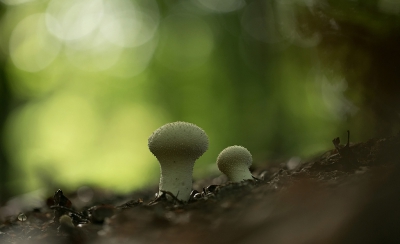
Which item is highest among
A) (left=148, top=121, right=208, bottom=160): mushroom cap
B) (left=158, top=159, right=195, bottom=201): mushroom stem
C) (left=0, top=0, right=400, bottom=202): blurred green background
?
(left=0, top=0, right=400, bottom=202): blurred green background

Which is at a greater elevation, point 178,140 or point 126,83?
point 126,83

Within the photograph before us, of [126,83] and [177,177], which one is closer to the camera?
[177,177]

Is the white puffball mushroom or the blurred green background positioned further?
the blurred green background

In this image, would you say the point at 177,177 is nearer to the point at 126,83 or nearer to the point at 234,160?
the point at 234,160

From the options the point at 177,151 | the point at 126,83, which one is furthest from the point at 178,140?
the point at 126,83

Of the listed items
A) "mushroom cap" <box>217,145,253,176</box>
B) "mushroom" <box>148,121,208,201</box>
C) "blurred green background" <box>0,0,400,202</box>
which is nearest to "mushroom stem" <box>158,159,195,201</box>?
"mushroom" <box>148,121,208,201</box>

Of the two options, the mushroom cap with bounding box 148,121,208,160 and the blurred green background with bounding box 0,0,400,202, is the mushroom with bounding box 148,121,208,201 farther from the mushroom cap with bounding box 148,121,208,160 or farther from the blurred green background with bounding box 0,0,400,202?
the blurred green background with bounding box 0,0,400,202

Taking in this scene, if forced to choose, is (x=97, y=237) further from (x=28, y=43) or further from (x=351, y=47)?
(x=28, y=43)
